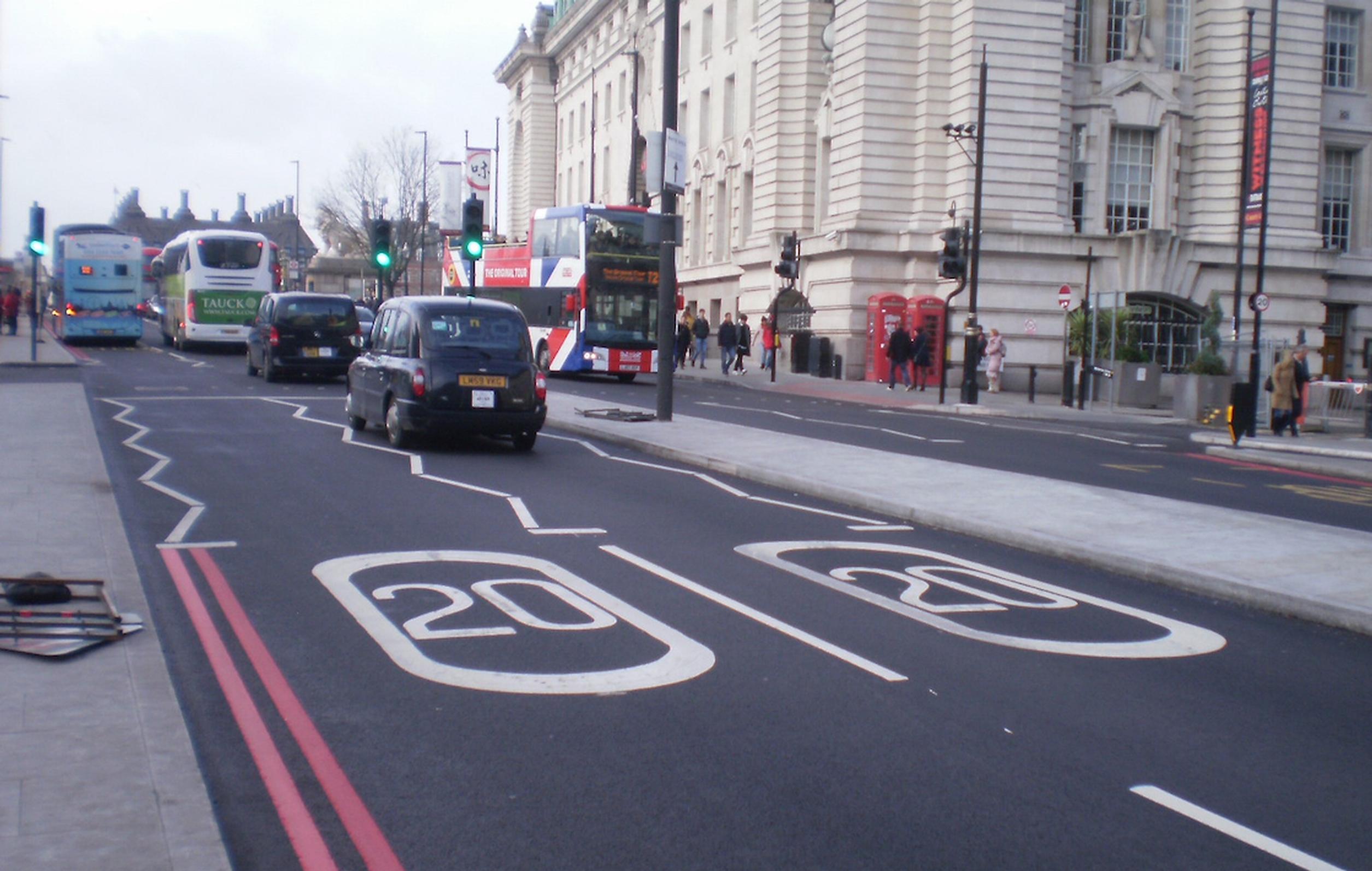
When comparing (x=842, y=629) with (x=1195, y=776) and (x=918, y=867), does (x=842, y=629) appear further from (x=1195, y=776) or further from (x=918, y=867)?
(x=918, y=867)

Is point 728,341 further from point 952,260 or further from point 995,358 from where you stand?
point 952,260

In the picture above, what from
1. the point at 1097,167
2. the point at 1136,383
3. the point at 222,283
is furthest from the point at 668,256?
the point at 222,283

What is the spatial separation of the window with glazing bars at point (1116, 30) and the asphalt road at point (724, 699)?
104 ft

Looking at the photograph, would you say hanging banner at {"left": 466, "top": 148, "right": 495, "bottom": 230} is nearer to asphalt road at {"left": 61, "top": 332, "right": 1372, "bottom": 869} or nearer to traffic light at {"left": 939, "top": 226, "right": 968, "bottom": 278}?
traffic light at {"left": 939, "top": 226, "right": 968, "bottom": 278}

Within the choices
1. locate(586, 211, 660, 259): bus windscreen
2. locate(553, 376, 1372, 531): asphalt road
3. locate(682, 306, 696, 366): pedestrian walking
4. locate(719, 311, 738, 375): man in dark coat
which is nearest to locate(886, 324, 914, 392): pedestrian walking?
locate(553, 376, 1372, 531): asphalt road

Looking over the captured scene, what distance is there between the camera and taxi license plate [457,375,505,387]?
→ 14.8 metres

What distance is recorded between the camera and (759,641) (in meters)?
6.71

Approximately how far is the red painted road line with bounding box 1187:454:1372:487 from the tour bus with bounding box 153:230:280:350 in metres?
28.0

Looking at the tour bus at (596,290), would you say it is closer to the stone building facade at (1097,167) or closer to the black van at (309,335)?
the black van at (309,335)

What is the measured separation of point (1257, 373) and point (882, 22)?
18459mm

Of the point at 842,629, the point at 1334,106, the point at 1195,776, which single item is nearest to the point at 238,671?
the point at 842,629

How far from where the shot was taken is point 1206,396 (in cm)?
2698

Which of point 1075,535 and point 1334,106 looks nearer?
point 1075,535

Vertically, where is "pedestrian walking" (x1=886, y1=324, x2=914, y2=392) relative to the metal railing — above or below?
above
